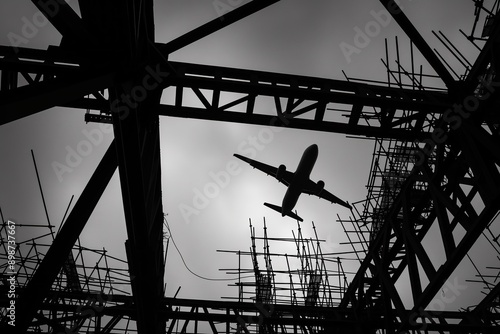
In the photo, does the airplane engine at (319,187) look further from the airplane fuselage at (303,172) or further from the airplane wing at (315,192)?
the airplane fuselage at (303,172)

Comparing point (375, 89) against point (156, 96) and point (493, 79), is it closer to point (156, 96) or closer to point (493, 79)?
point (493, 79)

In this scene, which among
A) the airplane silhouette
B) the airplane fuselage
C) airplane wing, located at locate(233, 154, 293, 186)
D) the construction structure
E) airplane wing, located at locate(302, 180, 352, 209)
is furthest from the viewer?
airplane wing, located at locate(302, 180, 352, 209)

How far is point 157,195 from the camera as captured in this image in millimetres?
11578

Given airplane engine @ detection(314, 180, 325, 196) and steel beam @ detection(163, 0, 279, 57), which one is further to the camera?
airplane engine @ detection(314, 180, 325, 196)

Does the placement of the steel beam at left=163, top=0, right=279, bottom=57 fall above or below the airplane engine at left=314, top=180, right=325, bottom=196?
below

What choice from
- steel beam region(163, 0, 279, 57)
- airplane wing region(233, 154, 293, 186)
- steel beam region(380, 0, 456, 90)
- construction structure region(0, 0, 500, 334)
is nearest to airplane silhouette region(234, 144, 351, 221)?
airplane wing region(233, 154, 293, 186)

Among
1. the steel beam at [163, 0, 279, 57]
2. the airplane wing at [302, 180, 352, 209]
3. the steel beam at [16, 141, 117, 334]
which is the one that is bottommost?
the steel beam at [16, 141, 117, 334]

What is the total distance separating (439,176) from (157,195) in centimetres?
693

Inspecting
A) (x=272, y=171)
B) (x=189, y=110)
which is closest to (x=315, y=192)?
(x=272, y=171)

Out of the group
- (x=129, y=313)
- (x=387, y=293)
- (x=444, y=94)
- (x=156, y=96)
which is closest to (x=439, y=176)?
(x=444, y=94)

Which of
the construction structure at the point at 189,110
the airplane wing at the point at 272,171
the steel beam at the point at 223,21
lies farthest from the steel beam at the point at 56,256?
the airplane wing at the point at 272,171

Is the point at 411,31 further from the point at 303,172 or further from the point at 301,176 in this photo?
the point at 301,176

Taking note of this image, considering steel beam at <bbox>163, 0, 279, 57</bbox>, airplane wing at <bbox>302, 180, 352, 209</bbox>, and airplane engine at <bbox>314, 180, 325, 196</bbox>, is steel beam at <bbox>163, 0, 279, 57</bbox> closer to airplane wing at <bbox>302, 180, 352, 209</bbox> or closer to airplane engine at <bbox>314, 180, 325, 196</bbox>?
airplane wing at <bbox>302, 180, 352, 209</bbox>

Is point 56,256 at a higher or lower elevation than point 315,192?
lower
